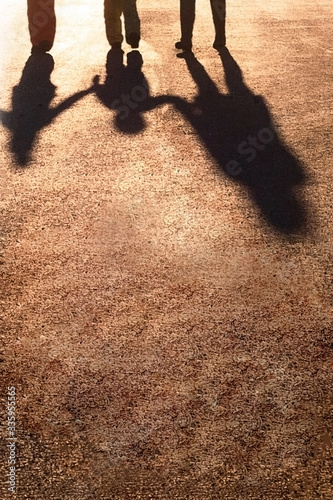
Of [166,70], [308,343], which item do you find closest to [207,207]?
[308,343]

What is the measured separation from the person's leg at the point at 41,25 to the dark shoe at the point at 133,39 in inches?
40.9

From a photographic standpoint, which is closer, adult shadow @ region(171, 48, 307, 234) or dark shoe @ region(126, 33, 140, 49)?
adult shadow @ region(171, 48, 307, 234)

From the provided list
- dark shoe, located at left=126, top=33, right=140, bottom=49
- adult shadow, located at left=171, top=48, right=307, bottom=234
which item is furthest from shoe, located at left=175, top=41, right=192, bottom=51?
adult shadow, located at left=171, top=48, right=307, bottom=234

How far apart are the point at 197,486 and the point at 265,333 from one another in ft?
4.20

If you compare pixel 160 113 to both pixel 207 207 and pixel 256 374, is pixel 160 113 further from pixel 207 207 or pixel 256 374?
pixel 256 374

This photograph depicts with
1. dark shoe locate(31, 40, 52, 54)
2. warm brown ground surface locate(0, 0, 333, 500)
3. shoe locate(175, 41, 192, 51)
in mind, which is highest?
warm brown ground surface locate(0, 0, 333, 500)

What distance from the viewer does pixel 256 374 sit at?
4090 mm

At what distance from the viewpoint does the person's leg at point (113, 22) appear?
991 centimetres

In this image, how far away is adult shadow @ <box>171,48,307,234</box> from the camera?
19.4ft

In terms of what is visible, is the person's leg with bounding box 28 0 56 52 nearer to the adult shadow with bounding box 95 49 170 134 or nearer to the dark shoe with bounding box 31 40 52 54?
the dark shoe with bounding box 31 40 52 54

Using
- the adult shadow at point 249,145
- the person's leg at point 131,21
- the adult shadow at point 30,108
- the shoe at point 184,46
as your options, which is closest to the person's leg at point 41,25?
the adult shadow at point 30,108

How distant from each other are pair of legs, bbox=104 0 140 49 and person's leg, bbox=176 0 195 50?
610mm

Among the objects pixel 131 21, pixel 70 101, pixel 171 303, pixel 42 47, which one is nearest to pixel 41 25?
pixel 42 47

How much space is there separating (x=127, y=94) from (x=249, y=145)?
1988mm
